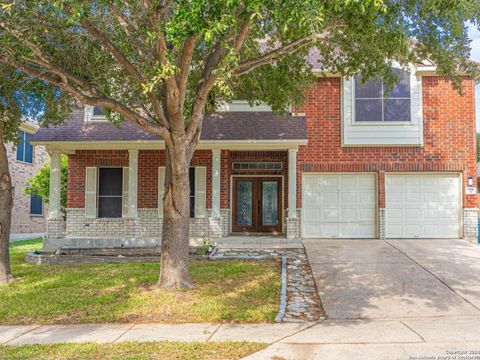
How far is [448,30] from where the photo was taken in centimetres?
827

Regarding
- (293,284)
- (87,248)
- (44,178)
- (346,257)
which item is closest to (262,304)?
(293,284)

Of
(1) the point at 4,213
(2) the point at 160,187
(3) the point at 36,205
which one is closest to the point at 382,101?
(2) the point at 160,187

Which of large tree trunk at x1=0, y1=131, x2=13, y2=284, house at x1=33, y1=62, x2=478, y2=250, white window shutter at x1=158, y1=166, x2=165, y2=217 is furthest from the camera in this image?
white window shutter at x1=158, y1=166, x2=165, y2=217

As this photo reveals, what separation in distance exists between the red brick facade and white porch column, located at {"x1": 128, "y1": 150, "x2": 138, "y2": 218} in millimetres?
493

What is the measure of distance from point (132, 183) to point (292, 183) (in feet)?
17.0

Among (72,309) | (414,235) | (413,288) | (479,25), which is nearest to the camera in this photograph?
(72,309)

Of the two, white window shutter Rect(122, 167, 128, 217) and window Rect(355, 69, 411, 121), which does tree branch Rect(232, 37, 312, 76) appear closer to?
window Rect(355, 69, 411, 121)

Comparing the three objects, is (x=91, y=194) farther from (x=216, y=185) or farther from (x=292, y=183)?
(x=292, y=183)

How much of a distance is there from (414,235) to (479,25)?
318 inches

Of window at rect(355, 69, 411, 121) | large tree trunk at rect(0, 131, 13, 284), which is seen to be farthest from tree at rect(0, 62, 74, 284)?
window at rect(355, 69, 411, 121)

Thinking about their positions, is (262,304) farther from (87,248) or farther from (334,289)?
(87,248)

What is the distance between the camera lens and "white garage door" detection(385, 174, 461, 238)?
1444cm

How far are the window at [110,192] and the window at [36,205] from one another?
445 inches

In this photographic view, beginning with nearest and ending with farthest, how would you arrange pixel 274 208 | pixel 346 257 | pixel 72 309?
pixel 72 309
pixel 346 257
pixel 274 208
